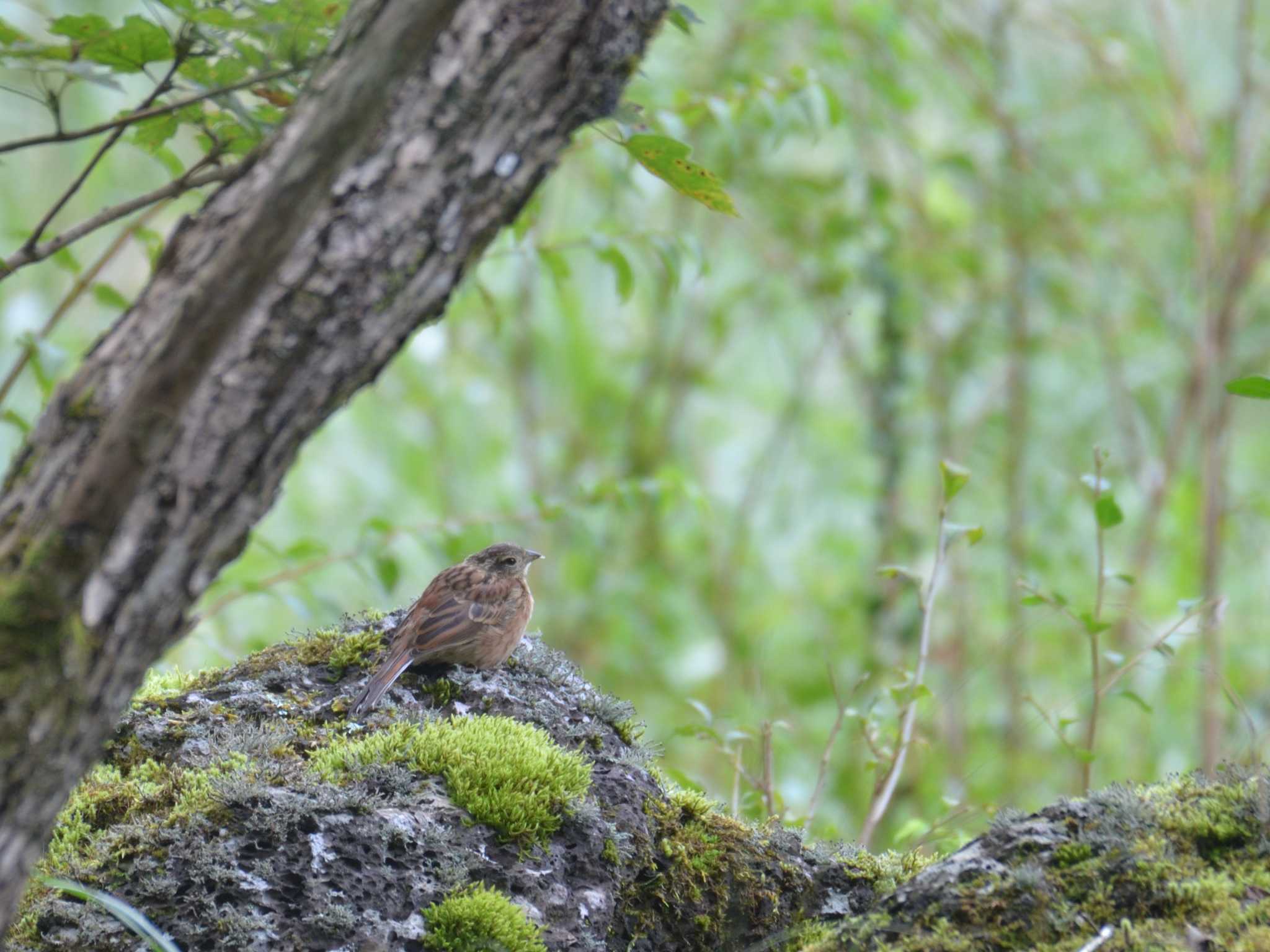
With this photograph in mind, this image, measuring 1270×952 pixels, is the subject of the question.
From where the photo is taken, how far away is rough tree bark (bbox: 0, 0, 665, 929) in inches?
61.7

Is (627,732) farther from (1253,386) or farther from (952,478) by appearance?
(1253,386)

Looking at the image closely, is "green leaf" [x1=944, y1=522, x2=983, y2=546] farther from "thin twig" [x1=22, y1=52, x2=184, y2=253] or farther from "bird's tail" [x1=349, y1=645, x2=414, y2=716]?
"thin twig" [x1=22, y1=52, x2=184, y2=253]

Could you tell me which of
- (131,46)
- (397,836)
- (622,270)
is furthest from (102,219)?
(622,270)

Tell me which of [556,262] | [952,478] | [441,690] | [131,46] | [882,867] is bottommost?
[882,867]

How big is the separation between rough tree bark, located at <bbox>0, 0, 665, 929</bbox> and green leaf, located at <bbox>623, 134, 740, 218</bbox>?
40 cm

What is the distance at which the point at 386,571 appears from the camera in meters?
4.33

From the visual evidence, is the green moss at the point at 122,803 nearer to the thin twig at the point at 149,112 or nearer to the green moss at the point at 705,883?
the green moss at the point at 705,883

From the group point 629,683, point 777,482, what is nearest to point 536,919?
point 629,683

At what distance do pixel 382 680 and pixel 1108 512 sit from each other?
214 cm

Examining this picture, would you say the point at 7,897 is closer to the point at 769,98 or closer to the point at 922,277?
the point at 769,98

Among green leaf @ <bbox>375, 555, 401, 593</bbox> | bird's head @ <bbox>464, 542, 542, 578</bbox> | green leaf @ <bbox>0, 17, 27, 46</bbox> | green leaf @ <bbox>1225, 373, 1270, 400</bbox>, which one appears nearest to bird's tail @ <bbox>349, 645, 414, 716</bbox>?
green leaf @ <bbox>375, 555, 401, 593</bbox>

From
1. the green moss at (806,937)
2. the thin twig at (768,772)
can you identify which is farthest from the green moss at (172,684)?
the green moss at (806,937)

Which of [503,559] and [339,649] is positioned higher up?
[503,559]

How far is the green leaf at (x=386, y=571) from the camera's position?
430 centimetres
